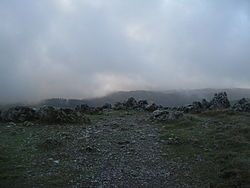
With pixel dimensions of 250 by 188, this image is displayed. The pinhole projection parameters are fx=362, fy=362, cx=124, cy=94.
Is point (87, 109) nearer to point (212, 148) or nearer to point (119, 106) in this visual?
point (119, 106)

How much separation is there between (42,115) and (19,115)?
8.74 ft

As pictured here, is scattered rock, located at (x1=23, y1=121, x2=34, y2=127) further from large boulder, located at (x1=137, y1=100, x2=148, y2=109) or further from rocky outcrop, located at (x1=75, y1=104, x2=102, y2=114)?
large boulder, located at (x1=137, y1=100, x2=148, y2=109)

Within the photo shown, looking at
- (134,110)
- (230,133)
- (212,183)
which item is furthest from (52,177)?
(134,110)

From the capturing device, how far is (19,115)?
108ft

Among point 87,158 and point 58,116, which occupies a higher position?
point 58,116

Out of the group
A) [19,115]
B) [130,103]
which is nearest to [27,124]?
[19,115]

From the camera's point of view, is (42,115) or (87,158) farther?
(42,115)

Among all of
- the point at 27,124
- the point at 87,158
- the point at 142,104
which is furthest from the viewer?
the point at 142,104

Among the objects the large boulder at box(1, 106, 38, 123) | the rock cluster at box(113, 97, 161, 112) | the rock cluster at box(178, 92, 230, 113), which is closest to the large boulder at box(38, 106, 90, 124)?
the large boulder at box(1, 106, 38, 123)

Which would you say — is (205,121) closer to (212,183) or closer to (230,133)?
(230,133)

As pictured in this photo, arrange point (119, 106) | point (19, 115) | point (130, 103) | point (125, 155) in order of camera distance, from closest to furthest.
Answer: point (125, 155), point (19, 115), point (119, 106), point (130, 103)

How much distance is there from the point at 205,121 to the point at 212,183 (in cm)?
1694

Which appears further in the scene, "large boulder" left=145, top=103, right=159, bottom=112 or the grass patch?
"large boulder" left=145, top=103, right=159, bottom=112

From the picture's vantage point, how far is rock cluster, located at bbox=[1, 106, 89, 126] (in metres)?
31.5
